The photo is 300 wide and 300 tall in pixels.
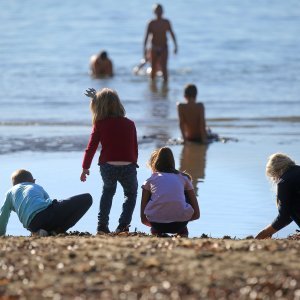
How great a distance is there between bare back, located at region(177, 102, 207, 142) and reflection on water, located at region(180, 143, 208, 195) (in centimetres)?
16

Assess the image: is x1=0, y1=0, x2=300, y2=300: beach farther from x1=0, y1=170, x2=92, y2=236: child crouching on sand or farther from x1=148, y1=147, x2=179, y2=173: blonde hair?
x1=148, y1=147, x2=179, y2=173: blonde hair

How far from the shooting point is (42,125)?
59.2ft

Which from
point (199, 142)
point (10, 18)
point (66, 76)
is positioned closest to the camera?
point (199, 142)

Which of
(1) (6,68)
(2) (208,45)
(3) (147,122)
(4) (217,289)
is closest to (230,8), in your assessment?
(2) (208,45)

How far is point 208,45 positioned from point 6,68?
9.63m

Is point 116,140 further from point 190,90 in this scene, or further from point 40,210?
point 190,90

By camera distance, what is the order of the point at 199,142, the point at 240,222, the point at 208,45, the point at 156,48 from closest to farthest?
the point at 240,222 → the point at 199,142 → the point at 156,48 → the point at 208,45

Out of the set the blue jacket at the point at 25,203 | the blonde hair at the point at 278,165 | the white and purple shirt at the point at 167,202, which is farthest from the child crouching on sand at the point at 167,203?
the blue jacket at the point at 25,203

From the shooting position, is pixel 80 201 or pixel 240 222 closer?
pixel 80 201

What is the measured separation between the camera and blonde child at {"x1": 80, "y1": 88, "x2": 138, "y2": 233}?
30.7 ft

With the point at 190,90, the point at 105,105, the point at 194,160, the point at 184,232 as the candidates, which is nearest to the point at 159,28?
the point at 190,90

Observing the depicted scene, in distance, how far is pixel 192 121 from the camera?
49.4ft

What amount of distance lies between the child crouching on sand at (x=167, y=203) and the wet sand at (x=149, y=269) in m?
1.27

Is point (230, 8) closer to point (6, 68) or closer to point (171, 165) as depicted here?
point (6, 68)
